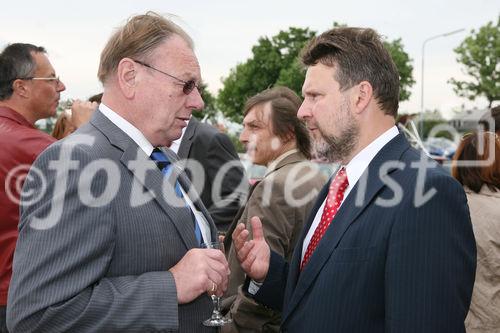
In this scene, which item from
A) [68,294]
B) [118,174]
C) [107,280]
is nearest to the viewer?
[68,294]

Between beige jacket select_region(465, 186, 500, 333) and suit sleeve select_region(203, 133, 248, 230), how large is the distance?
187cm

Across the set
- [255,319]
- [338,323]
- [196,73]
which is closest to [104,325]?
[338,323]

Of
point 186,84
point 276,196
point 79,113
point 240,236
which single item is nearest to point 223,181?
point 276,196

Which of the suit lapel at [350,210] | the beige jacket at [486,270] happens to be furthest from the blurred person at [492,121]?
the suit lapel at [350,210]

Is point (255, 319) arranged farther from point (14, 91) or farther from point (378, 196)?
point (14, 91)

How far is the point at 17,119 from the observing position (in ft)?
12.1

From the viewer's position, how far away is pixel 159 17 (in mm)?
2510

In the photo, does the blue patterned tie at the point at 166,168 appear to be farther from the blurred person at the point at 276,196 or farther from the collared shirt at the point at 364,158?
the blurred person at the point at 276,196

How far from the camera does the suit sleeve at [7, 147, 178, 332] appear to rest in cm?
195

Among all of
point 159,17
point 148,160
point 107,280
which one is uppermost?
point 159,17

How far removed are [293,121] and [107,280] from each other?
90.2 inches

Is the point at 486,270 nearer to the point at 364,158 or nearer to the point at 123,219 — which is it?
the point at 364,158

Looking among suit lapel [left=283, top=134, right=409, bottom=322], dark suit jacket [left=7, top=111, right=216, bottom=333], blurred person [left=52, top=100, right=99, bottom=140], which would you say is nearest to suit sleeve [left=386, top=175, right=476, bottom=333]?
suit lapel [left=283, top=134, right=409, bottom=322]

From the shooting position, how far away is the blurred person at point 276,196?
347 centimetres
